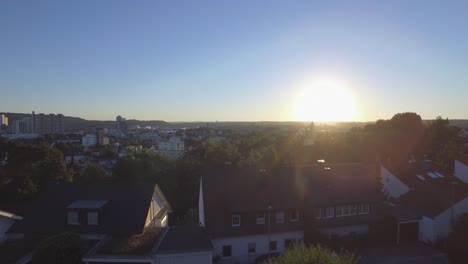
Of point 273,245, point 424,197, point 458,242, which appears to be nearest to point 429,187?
point 424,197

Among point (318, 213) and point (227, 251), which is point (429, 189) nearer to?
point (318, 213)

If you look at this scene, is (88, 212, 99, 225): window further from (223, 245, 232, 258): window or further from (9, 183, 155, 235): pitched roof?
(223, 245, 232, 258): window

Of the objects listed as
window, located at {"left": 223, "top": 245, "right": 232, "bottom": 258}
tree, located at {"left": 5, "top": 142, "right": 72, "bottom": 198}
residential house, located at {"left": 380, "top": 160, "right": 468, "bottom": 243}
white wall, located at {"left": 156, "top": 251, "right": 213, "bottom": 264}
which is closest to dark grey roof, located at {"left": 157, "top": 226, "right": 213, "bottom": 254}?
white wall, located at {"left": 156, "top": 251, "right": 213, "bottom": 264}

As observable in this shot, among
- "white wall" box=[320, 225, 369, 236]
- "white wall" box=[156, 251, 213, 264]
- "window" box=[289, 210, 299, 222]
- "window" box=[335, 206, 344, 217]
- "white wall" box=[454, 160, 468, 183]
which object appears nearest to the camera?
"white wall" box=[156, 251, 213, 264]

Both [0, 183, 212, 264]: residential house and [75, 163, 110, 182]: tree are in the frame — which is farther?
[75, 163, 110, 182]: tree

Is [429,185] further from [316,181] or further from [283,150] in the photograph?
[283,150]
